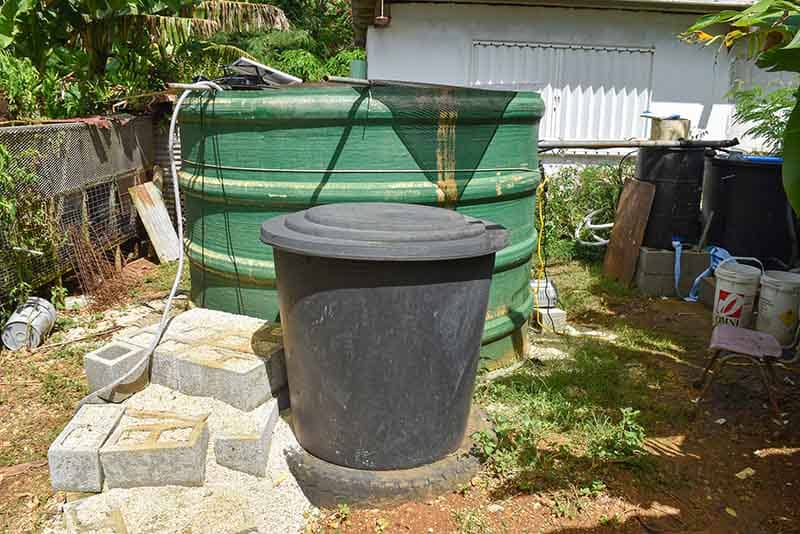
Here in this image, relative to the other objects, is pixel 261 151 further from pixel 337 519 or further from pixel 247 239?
pixel 337 519

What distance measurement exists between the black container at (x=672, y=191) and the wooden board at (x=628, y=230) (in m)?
0.08

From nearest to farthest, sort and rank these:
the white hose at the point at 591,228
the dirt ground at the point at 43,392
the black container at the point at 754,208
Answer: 1. the dirt ground at the point at 43,392
2. the black container at the point at 754,208
3. the white hose at the point at 591,228

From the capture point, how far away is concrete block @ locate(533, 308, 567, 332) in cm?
549

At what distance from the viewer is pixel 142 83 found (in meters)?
9.30

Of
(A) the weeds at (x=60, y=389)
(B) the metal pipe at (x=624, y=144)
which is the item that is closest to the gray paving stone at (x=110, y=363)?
(A) the weeds at (x=60, y=389)

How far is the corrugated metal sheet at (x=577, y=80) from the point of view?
8.57 metres

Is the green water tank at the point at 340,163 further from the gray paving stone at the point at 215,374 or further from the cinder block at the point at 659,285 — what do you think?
the cinder block at the point at 659,285

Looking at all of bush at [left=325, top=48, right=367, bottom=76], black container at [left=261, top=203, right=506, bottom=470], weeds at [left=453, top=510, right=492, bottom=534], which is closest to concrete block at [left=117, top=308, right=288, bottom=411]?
black container at [left=261, top=203, right=506, bottom=470]

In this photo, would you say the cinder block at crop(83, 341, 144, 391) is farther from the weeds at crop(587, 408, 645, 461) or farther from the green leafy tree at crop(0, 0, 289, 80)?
the green leafy tree at crop(0, 0, 289, 80)

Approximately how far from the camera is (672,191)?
6812 millimetres

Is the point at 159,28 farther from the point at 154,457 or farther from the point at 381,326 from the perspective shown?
the point at 381,326

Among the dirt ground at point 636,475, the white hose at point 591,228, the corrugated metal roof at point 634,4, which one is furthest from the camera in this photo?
the corrugated metal roof at point 634,4

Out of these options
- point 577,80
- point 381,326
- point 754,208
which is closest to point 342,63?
point 577,80

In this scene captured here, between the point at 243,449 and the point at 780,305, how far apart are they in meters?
4.60
